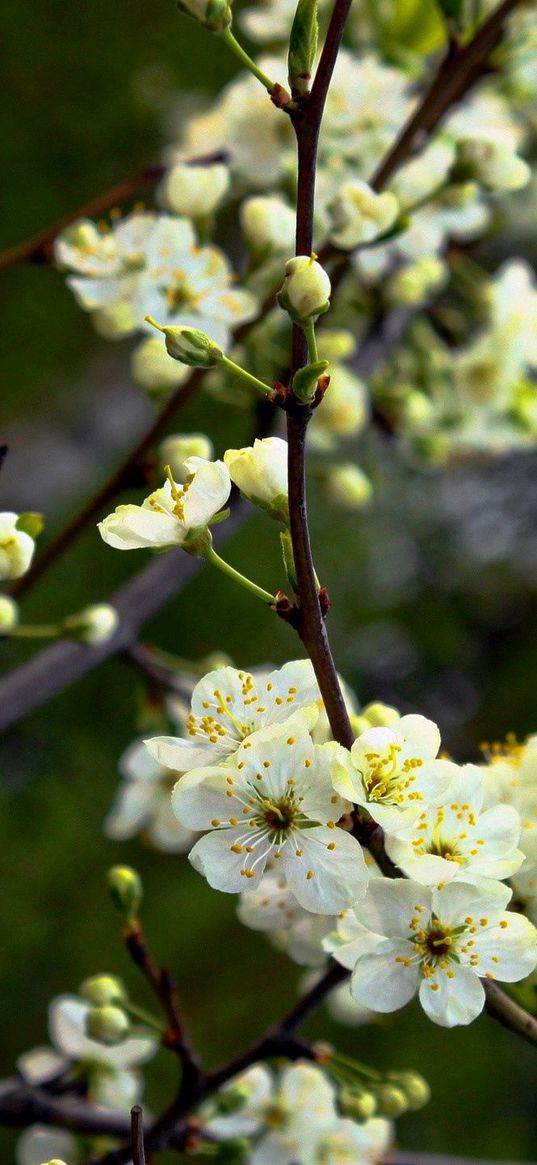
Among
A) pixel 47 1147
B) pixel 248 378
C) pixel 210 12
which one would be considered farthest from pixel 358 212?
pixel 47 1147

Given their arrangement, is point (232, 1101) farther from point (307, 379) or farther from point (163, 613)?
point (163, 613)

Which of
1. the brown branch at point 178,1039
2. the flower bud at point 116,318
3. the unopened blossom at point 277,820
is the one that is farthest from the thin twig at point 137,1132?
the flower bud at point 116,318

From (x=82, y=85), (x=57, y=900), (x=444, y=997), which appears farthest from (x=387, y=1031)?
(x=82, y=85)

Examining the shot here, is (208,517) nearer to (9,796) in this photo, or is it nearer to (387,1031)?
(9,796)

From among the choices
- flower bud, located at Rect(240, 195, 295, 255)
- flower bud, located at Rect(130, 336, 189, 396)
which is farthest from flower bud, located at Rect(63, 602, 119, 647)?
flower bud, located at Rect(240, 195, 295, 255)

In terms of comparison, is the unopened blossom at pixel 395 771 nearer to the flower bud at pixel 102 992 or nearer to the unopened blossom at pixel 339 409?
the flower bud at pixel 102 992

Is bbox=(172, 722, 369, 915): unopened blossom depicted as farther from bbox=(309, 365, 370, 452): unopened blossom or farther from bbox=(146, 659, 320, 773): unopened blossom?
bbox=(309, 365, 370, 452): unopened blossom
